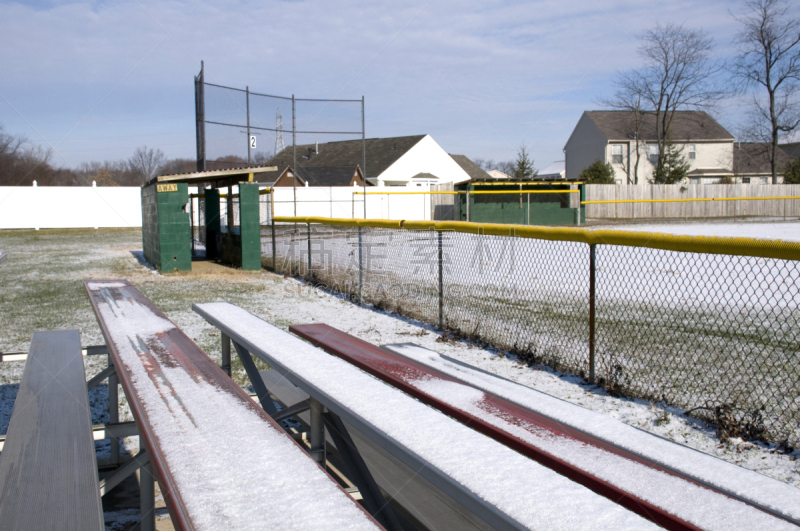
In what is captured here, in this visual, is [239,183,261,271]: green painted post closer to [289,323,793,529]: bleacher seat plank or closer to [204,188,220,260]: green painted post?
[204,188,220,260]: green painted post

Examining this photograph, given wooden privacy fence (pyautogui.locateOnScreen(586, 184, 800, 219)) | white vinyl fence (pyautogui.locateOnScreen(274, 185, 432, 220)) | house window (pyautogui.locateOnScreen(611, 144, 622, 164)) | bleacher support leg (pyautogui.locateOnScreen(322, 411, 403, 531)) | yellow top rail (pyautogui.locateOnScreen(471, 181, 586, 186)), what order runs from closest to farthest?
bleacher support leg (pyautogui.locateOnScreen(322, 411, 403, 531)), yellow top rail (pyautogui.locateOnScreen(471, 181, 586, 186)), white vinyl fence (pyautogui.locateOnScreen(274, 185, 432, 220)), wooden privacy fence (pyautogui.locateOnScreen(586, 184, 800, 219)), house window (pyautogui.locateOnScreen(611, 144, 622, 164))

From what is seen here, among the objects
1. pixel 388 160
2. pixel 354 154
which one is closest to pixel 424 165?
pixel 388 160

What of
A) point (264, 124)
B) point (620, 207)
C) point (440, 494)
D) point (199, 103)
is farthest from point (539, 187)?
point (440, 494)

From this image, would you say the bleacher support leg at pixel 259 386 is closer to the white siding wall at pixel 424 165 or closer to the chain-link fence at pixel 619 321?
the chain-link fence at pixel 619 321

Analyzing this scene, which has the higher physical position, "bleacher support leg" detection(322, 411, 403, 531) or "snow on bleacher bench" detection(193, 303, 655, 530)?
"snow on bleacher bench" detection(193, 303, 655, 530)

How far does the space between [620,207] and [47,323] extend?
112 feet

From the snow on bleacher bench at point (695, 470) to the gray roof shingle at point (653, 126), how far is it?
177ft

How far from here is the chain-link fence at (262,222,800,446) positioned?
441 centimetres

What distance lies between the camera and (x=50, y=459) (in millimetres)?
2094

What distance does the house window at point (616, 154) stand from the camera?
174ft

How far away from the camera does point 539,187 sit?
3078 cm

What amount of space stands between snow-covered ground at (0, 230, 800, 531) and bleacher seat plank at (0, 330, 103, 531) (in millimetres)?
1199

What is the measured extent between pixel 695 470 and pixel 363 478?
1284mm

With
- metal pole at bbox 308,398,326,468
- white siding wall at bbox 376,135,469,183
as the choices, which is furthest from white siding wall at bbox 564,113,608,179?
metal pole at bbox 308,398,326,468
